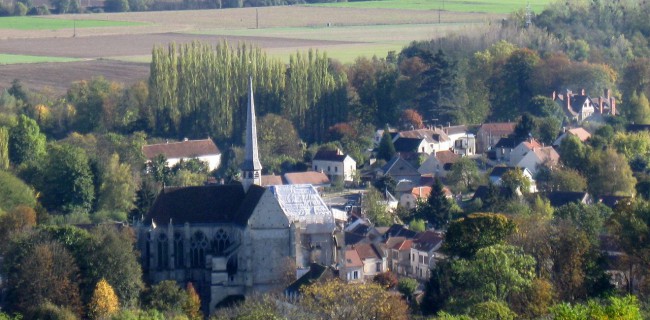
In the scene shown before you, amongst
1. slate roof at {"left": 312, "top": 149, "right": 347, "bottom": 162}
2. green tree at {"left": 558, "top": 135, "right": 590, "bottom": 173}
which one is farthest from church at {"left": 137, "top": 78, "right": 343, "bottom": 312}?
slate roof at {"left": 312, "top": 149, "right": 347, "bottom": 162}

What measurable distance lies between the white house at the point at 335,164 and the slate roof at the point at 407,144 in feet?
10.6

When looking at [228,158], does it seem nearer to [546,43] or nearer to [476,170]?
[476,170]

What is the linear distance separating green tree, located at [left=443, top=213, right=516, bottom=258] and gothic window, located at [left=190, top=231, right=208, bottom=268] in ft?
25.3

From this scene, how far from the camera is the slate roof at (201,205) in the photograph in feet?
168

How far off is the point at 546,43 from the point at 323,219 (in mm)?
48987

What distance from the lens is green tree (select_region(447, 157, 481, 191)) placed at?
6638cm

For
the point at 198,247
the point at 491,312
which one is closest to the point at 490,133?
the point at 198,247

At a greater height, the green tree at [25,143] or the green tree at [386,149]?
the green tree at [25,143]

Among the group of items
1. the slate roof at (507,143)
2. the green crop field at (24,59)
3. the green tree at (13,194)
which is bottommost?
the green crop field at (24,59)

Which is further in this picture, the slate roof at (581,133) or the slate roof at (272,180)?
the slate roof at (581,133)

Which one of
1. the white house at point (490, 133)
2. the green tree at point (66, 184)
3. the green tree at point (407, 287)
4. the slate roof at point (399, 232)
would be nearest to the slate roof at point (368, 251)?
the slate roof at point (399, 232)

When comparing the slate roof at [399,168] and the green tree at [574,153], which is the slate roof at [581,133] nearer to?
the green tree at [574,153]

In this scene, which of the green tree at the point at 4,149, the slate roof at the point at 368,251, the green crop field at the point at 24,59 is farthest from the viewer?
the green crop field at the point at 24,59

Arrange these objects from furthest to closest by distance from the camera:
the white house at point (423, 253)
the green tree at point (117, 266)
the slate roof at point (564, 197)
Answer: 1. the slate roof at point (564, 197)
2. the white house at point (423, 253)
3. the green tree at point (117, 266)
